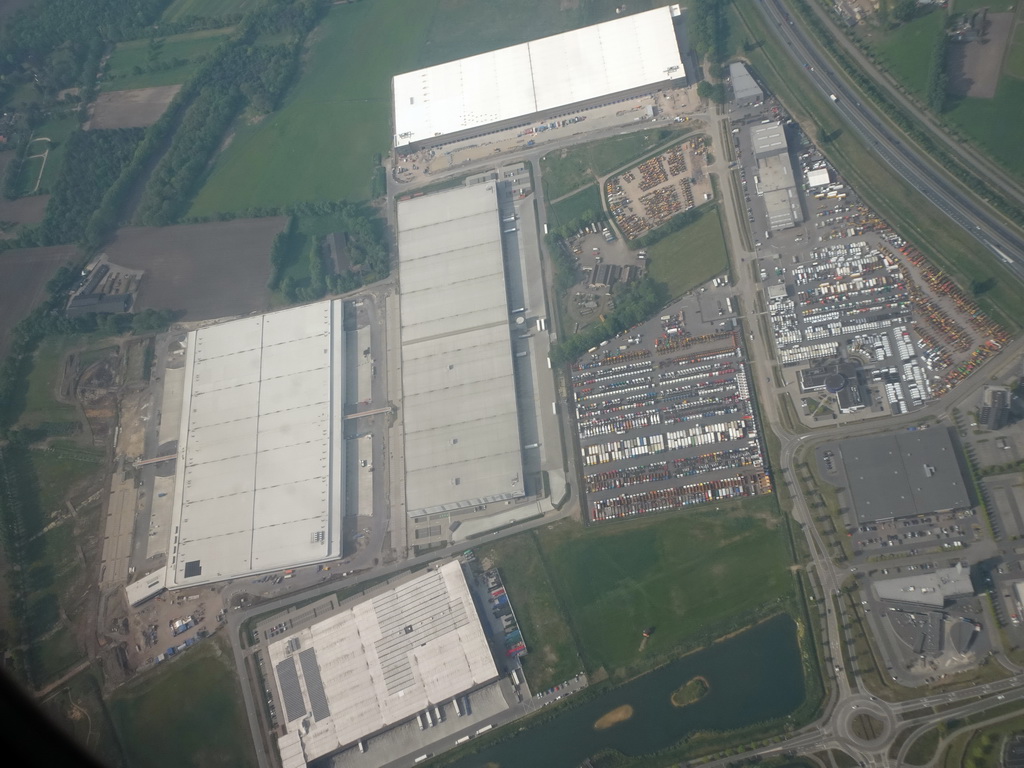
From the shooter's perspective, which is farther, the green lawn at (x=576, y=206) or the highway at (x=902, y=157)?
the green lawn at (x=576, y=206)

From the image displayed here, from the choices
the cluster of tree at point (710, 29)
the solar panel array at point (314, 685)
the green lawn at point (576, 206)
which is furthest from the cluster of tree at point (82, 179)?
the cluster of tree at point (710, 29)

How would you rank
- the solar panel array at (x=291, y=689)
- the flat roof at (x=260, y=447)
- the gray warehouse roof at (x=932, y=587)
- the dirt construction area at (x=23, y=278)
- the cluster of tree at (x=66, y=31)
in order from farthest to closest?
the cluster of tree at (x=66, y=31) < the dirt construction area at (x=23, y=278) < the flat roof at (x=260, y=447) < the solar panel array at (x=291, y=689) < the gray warehouse roof at (x=932, y=587)

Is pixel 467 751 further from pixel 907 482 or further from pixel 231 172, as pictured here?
pixel 231 172

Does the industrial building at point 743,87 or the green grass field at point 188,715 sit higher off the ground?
the industrial building at point 743,87

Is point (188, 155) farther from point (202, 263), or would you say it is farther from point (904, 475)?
point (904, 475)

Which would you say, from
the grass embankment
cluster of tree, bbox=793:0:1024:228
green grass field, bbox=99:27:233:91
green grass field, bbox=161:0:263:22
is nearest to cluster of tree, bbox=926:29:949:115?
cluster of tree, bbox=793:0:1024:228

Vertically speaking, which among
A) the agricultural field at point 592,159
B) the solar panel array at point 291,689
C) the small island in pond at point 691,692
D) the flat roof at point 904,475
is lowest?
the small island in pond at point 691,692

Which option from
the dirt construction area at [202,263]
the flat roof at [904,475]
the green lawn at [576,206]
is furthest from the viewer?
the dirt construction area at [202,263]

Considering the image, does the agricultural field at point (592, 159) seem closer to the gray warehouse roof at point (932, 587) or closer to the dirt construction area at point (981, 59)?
the dirt construction area at point (981, 59)
